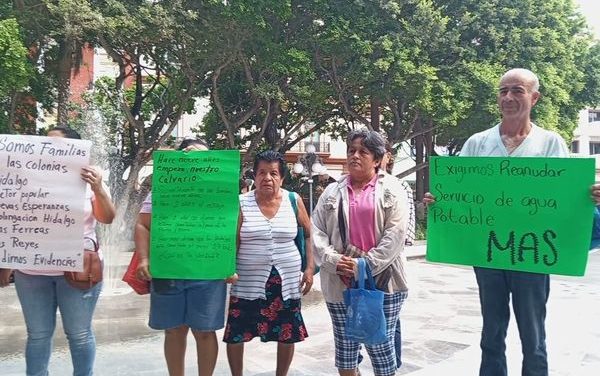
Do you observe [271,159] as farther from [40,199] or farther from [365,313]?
[40,199]

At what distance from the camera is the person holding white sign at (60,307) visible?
3264 mm

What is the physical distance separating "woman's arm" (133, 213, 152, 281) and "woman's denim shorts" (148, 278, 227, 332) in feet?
0.26

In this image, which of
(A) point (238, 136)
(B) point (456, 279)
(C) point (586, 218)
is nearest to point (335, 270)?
(C) point (586, 218)

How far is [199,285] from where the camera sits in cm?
351

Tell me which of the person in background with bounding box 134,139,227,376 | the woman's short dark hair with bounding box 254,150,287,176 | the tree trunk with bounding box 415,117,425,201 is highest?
the tree trunk with bounding box 415,117,425,201

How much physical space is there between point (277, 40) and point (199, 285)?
15.2m

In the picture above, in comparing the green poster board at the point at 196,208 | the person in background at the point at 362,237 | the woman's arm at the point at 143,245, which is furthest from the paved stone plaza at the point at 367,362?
the green poster board at the point at 196,208

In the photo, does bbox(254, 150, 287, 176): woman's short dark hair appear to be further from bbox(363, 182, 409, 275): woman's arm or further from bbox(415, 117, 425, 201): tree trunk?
bbox(415, 117, 425, 201): tree trunk

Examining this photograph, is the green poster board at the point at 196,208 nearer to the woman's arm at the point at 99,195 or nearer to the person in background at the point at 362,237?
the woman's arm at the point at 99,195

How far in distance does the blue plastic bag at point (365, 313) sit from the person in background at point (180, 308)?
81 cm

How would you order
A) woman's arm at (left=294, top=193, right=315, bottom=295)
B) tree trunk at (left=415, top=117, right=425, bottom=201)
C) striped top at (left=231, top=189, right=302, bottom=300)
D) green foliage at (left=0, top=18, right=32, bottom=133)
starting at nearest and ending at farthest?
striped top at (left=231, top=189, right=302, bottom=300) < woman's arm at (left=294, top=193, right=315, bottom=295) < green foliage at (left=0, top=18, right=32, bottom=133) < tree trunk at (left=415, top=117, right=425, bottom=201)

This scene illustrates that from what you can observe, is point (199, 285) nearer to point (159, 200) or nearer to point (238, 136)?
point (159, 200)

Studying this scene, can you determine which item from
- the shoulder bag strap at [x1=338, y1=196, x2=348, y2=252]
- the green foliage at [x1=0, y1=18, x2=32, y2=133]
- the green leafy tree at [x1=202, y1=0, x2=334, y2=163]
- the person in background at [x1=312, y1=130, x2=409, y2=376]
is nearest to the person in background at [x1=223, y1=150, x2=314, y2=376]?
the person in background at [x1=312, y1=130, x2=409, y2=376]

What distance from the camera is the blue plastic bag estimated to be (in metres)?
3.25
